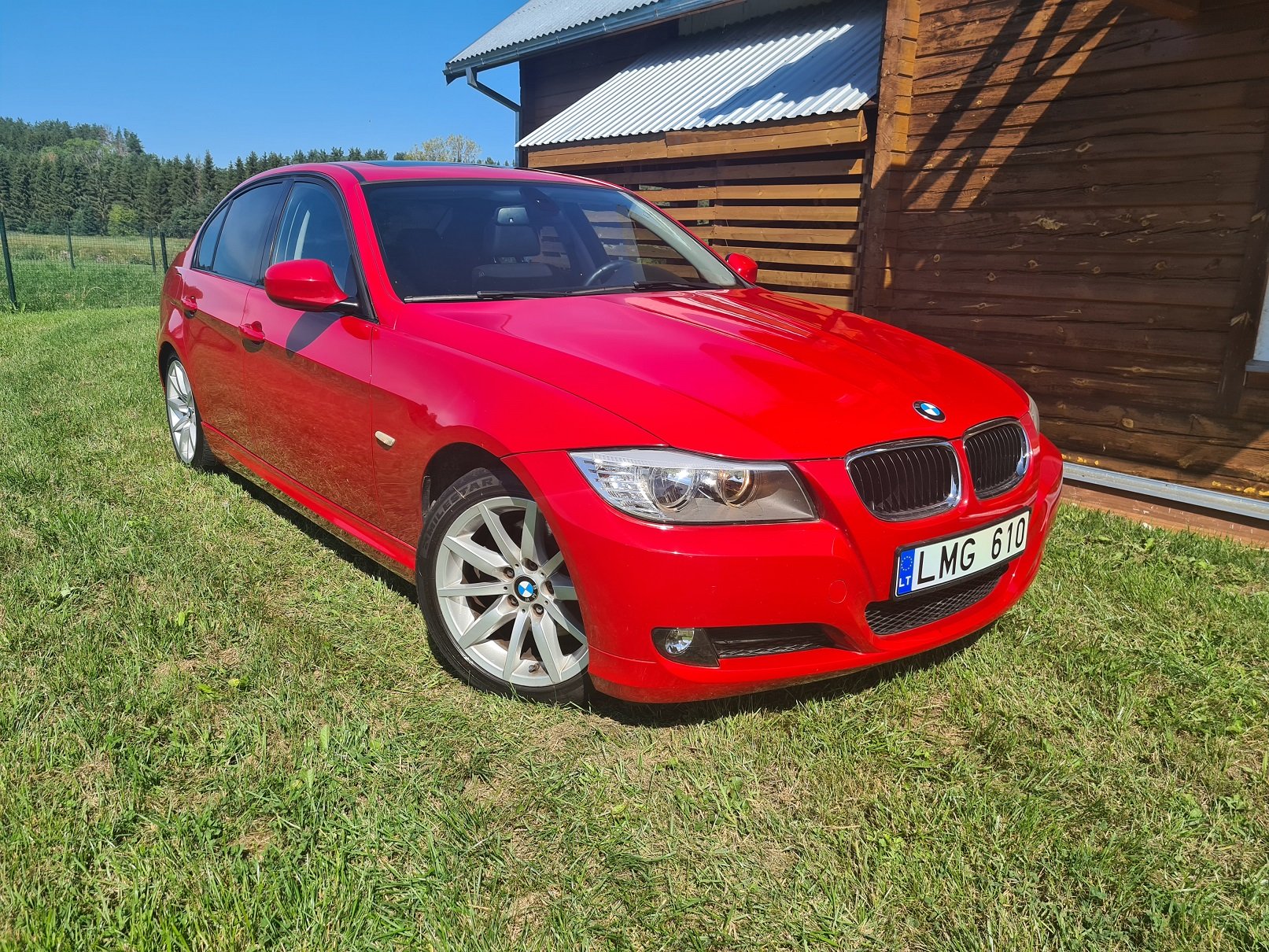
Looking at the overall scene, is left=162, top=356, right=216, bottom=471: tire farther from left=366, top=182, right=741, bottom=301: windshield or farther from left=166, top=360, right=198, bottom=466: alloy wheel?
left=366, top=182, right=741, bottom=301: windshield

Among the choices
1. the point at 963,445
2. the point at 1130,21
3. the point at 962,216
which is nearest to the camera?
the point at 963,445

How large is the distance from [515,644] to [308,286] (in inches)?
58.9

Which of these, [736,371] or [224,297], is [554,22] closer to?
[224,297]

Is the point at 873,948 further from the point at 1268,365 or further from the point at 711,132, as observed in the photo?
the point at 711,132

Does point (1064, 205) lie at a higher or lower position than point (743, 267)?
higher

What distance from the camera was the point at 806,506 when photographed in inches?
92.1

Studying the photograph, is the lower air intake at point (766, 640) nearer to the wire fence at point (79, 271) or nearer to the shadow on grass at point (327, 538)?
the shadow on grass at point (327, 538)

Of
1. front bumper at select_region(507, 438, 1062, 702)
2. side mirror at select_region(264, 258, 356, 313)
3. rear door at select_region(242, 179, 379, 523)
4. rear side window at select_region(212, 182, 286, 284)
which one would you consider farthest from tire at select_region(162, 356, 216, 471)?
front bumper at select_region(507, 438, 1062, 702)

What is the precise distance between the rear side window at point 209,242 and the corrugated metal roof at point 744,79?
475cm

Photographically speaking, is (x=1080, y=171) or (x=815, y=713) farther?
(x=1080, y=171)

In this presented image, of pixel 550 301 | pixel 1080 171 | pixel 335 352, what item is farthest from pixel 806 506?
pixel 1080 171

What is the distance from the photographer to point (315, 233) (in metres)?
3.70

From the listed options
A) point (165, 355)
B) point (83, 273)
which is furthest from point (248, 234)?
point (83, 273)

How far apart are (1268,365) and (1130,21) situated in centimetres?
214
